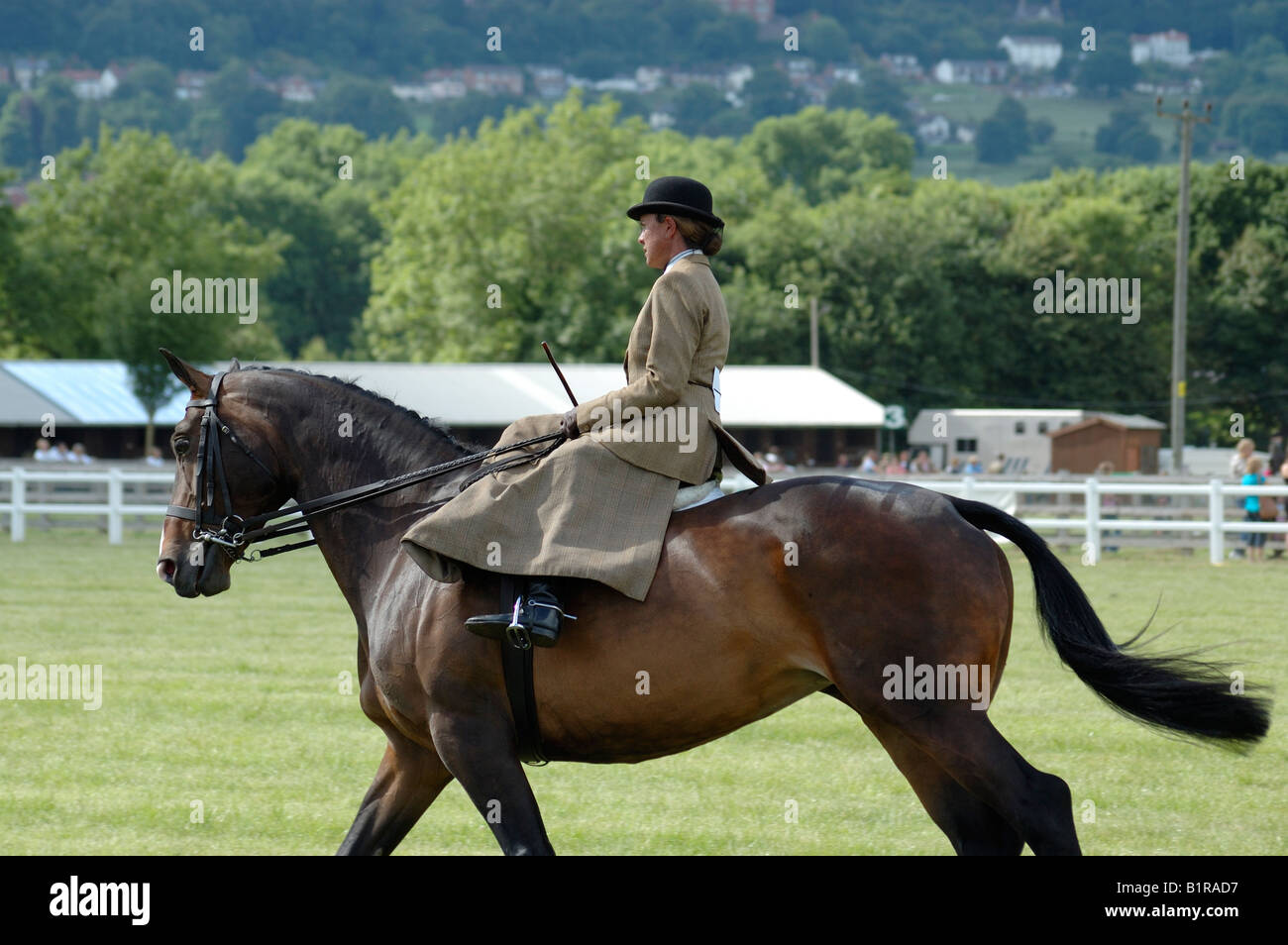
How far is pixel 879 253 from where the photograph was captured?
64875 millimetres

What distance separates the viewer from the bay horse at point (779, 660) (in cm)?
518

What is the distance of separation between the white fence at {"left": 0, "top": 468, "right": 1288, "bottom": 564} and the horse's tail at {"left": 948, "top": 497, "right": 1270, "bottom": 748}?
14943 mm

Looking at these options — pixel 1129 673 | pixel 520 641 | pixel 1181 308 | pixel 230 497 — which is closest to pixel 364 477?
pixel 230 497

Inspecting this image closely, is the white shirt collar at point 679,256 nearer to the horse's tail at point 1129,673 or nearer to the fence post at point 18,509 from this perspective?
the horse's tail at point 1129,673

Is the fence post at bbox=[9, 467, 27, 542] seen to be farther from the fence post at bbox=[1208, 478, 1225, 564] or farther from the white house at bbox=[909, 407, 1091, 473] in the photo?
the white house at bbox=[909, 407, 1091, 473]

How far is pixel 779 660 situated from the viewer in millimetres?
5383

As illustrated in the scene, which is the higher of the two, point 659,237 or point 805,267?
point 659,237

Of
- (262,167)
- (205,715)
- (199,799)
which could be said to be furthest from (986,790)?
(262,167)

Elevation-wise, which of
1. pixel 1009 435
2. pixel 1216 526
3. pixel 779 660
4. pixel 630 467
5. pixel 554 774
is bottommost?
pixel 1009 435

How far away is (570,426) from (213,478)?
1.45 metres

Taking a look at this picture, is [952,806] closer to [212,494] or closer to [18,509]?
[212,494]

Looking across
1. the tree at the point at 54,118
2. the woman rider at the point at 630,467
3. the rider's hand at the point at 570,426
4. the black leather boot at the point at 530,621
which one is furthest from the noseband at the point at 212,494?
the tree at the point at 54,118

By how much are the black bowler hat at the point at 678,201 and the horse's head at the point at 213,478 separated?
5.72 feet

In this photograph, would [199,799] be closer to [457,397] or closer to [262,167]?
[457,397]
